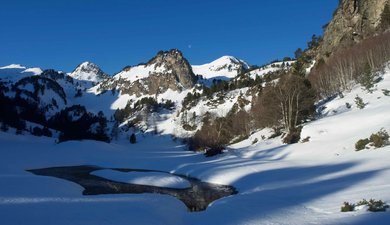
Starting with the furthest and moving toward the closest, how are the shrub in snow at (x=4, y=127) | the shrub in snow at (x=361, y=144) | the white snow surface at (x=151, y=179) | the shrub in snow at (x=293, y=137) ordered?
the shrub in snow at (x=4, y=127) < the shrub in snow at (x=293, y=137) < the white snow surface at (x=151, y=179) < the shrub in snow at (x=361, y=144)

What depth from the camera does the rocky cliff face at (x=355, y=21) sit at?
83.4m

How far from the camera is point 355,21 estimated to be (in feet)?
287

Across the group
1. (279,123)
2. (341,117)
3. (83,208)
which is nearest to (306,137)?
(341,117)

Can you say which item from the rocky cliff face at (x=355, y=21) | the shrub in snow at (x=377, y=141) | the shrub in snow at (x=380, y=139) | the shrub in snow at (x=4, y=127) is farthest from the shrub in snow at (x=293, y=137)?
the shrub in snow at (x=4, y=127)

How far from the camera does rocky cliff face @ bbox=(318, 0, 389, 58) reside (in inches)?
3285

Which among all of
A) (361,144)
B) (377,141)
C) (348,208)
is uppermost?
(377,141)

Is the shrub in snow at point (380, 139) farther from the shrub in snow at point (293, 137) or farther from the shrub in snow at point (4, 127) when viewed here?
the shrub in snow at point (4, 127)

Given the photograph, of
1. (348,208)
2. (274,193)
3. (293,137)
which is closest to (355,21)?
(293,137)

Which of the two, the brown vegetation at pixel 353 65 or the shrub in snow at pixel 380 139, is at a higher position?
the brown vegetation at pixel 353 65

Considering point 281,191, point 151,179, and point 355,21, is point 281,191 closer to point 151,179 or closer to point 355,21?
point 151,179

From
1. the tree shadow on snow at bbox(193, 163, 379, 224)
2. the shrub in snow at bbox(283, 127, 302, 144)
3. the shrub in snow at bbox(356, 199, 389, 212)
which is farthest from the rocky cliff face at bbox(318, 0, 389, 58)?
the shrub in snow at bbox(356, 199, 389, 212)

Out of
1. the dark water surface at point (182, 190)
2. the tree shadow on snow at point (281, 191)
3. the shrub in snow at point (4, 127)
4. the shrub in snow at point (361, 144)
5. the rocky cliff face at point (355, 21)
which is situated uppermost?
the rocky cliff face at point (355, 21)

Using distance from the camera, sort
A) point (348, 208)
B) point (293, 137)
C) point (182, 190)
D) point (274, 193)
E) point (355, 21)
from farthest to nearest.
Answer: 1. point (355, 21)
2. point (293, 137)
3. point (182, 190)
4. point (274, 193)
5. point (348, 208)

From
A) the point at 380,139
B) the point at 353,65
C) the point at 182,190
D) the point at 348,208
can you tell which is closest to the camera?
the point at 348,208
